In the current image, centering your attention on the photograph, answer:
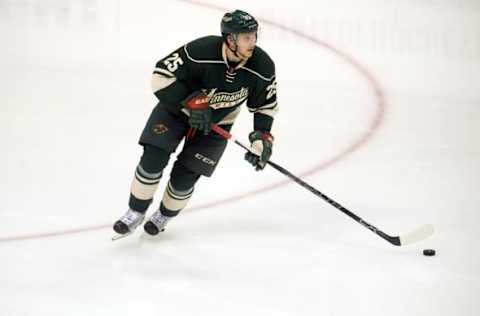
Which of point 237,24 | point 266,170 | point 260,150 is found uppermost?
point 237,24

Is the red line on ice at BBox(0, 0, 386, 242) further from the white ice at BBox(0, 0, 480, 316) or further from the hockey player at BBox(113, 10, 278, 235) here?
the hockey player at BBox(113, 10, 278, 235)

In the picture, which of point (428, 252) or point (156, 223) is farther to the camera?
point (156, 223)

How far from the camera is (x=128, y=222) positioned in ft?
14.2

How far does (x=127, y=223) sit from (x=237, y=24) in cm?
106

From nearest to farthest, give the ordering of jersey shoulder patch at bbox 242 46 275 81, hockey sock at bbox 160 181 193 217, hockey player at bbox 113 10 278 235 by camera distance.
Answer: hockey player at bbox 113 10 278 235, jersey shoulder patch at bbox 242 46 275 81, hockey sock at bbox 160 181 193 217

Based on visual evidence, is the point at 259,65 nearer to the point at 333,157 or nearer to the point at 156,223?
the point at 156,223

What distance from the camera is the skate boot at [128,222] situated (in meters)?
4.30

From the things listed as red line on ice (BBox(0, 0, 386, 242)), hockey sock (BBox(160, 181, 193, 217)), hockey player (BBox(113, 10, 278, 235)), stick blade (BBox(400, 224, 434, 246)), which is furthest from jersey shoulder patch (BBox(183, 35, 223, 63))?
stick blade (BBox(400, 224, 434, 246))

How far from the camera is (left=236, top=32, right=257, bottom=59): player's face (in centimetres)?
399

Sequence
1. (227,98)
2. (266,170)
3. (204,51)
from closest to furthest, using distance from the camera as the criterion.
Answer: (204,51) → (227,98) → (266,170)

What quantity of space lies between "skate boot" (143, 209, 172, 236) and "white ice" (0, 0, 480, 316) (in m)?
0.07

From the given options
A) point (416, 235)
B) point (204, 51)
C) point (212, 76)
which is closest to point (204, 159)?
point (212, 76)

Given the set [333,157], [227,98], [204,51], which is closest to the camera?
[204,51]

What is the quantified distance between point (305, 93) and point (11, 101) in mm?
1956
